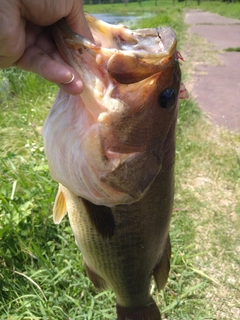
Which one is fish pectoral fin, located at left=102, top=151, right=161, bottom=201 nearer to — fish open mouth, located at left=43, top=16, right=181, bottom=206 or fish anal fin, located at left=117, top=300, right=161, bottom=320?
fish open mouth, located at left=43, top=16, right=181, bottom=206

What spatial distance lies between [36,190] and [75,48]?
1.97 metres

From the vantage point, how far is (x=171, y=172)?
5.29 ft

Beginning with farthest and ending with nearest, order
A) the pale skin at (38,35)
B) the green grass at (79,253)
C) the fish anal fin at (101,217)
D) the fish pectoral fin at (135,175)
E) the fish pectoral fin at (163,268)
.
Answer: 1. the green grass at (79,253)
2. the fish pectoral fin at (163,268)
3. the fish anal fin at (101,217)
4. the fish pectoral fin at (135,175)
5. the pale skin at (38,35)

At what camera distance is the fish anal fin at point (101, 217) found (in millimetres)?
1535

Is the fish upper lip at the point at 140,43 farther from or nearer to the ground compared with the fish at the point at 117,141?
farther from the ground

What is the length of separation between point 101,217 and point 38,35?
76cm

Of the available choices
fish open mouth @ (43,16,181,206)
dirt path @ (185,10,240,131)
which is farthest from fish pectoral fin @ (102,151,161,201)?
dirt path @ (185,10,240,131)

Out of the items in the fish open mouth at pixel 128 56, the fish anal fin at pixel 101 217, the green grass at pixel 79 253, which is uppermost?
the fish open mouth at pixel 128 56

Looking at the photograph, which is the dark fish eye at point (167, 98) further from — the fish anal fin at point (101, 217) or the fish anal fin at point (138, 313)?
the fish anal fin at point (138, 313)

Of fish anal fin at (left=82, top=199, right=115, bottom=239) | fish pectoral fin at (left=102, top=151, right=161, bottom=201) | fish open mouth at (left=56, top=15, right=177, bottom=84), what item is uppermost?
fish open mouth at (left=56, top=15, right=177, bottom=84)

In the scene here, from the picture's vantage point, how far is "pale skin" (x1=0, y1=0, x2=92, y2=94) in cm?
111

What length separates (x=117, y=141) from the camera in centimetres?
134

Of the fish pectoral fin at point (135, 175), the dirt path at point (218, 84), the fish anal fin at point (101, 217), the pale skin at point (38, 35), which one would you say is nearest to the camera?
the pale skin at point (38, 35)

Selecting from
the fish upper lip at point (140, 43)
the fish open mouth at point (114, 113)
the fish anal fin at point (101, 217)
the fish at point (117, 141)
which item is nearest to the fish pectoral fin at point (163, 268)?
the fish at point (117, 141)
